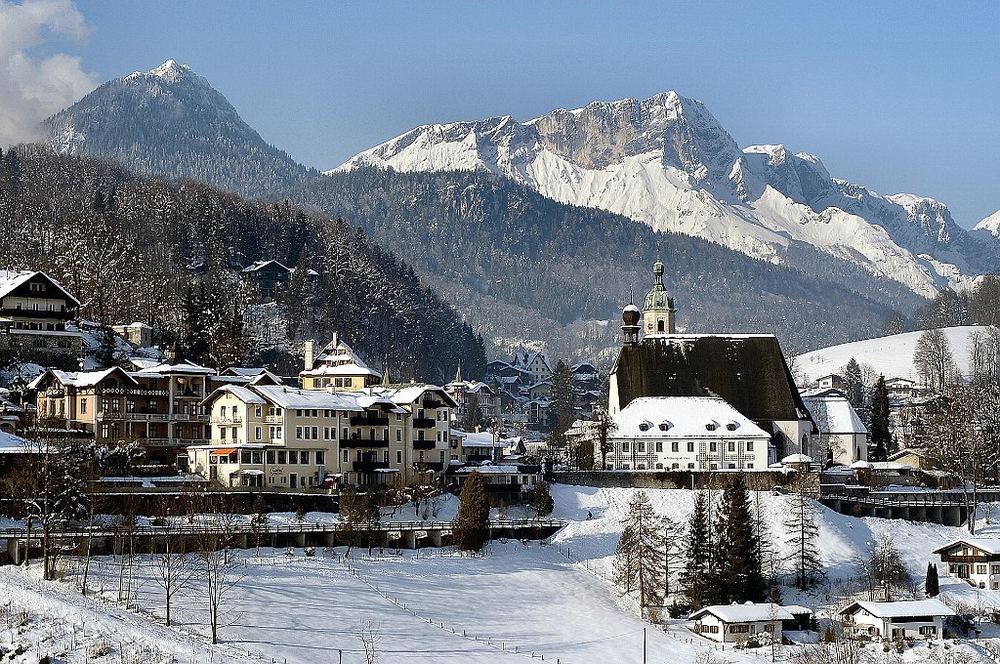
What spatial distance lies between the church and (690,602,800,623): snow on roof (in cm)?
2890

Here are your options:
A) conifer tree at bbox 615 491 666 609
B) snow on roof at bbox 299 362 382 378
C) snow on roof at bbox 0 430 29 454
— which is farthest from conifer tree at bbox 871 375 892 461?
snow on roof at bbox 0 430 29 454

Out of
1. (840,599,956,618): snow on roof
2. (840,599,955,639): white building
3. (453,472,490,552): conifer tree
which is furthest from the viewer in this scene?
(453,472,490,552): conifer tree

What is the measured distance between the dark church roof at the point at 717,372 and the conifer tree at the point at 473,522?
29062mm

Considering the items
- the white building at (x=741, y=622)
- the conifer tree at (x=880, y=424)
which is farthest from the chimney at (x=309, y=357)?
the white building at (x=741, y=622)

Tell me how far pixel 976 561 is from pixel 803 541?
9117 mm

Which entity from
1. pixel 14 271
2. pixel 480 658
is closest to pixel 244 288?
pixel 14 271

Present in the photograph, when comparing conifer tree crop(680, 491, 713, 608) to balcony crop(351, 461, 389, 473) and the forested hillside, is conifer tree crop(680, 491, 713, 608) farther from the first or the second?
the forested hillside

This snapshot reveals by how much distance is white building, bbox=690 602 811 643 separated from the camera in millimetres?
69000

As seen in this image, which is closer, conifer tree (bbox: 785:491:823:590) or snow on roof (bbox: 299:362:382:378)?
conifer tree (bbox: 785:491:823:590)

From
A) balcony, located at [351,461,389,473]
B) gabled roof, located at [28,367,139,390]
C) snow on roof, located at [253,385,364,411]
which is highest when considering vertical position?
gabled roof, located at [28,367,139,390]

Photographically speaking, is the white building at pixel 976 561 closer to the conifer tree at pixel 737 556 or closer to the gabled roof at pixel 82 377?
the conifer tree at pixel 737 556

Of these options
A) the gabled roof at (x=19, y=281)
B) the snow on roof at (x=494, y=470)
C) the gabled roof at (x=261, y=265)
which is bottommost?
the snow on roof at (x=494, y=470)

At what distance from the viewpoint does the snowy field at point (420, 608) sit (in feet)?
192

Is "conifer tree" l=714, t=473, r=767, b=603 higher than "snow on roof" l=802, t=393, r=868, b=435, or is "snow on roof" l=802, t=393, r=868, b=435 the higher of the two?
"snow on roof" l=802, t=393, r=868, b=435
